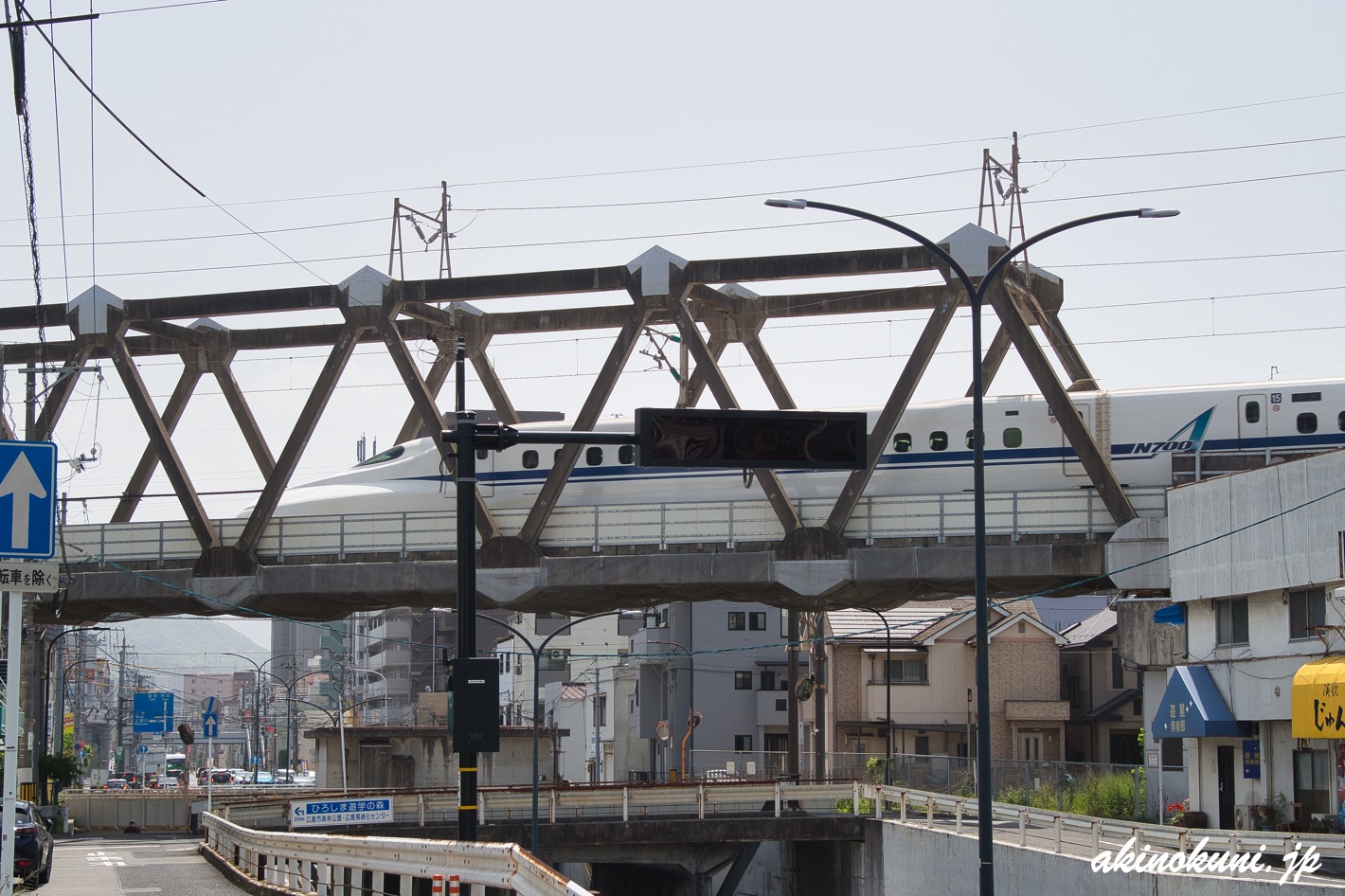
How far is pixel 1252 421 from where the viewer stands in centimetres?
4641

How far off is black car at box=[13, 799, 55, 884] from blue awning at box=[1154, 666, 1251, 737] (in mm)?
27291

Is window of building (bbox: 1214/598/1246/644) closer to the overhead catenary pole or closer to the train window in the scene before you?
the train window

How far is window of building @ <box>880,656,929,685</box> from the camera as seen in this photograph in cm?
8075

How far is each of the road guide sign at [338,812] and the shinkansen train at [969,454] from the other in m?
11.9

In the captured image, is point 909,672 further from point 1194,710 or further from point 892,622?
point 1194,710

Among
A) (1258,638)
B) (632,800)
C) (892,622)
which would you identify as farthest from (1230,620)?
(892,622)

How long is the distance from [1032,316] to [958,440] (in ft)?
16.2

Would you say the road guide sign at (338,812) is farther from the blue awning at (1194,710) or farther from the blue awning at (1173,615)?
the blue awning at (1173,615)

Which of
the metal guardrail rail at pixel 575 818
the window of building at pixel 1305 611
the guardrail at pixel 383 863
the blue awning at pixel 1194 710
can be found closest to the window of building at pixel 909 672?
the metal guardrail rail at pixel 575 818

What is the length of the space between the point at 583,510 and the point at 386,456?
10.6 meters

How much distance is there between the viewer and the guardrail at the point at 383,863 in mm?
16453

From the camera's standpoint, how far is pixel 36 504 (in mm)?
15969

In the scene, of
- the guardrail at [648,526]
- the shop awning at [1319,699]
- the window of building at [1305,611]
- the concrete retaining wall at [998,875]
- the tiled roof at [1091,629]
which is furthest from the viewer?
the tiled roof at [1091,629]

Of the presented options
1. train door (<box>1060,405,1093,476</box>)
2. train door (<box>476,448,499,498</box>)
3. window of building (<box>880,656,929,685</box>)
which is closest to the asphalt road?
train door (<box>476,448,499,498</box>)
